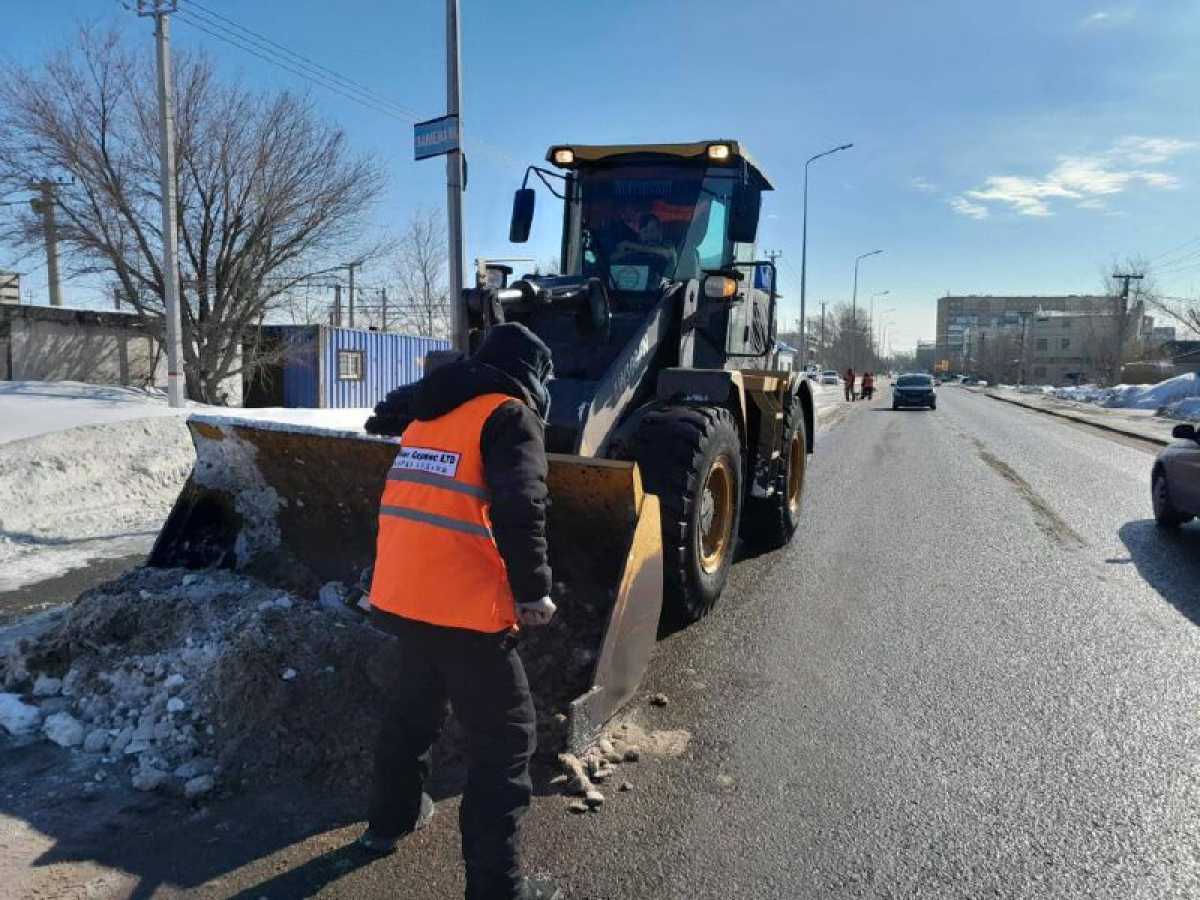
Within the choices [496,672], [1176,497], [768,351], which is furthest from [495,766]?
[1176,497]

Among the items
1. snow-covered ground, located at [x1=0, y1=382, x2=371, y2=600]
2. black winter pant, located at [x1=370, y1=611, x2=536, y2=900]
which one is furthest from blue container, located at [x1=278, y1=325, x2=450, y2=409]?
black winter pant, located at [x1=370, y1=611, x2=536, y2=900]

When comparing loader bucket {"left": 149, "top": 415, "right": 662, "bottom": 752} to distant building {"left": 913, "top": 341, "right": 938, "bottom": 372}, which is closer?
loader bucket {"left": 149, "top": 415, "right": 662, "bottom": 752}

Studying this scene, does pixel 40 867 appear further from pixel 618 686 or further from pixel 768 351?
pixel 768 351

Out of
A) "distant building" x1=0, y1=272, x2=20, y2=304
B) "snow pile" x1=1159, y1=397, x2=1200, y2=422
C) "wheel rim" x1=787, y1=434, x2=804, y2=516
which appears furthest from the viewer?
"snow pile" x1=1159, y1=397, x2=1200, y2=422

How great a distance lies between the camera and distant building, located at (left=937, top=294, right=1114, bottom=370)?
13412cm

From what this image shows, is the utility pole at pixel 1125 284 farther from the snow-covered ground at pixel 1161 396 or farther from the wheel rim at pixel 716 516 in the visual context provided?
the wheel rim at pixel 716 516

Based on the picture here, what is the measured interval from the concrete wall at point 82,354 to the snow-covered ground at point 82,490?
441 inches

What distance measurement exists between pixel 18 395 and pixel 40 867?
46.8 feet

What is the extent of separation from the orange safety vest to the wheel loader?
1.01m

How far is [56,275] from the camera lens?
59.5 feet

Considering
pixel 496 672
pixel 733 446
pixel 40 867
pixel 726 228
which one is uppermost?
pixel 726 228

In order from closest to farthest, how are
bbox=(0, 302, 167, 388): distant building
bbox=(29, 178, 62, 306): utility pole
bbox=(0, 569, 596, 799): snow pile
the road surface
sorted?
the road surface, bbox=(0, 569, 596, 799): snow pile, bbox=(29, 178, 62, 306): utility pole, bbox=(0, 302, 167, 388): distant building

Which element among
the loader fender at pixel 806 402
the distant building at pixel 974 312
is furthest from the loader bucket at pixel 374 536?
the distant building at pixel 974 312

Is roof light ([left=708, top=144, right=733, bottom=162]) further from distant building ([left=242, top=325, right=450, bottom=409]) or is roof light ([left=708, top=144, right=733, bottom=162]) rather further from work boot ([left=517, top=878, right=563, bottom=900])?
distant building ([left=242, top=325, right=450, bottom=409])
